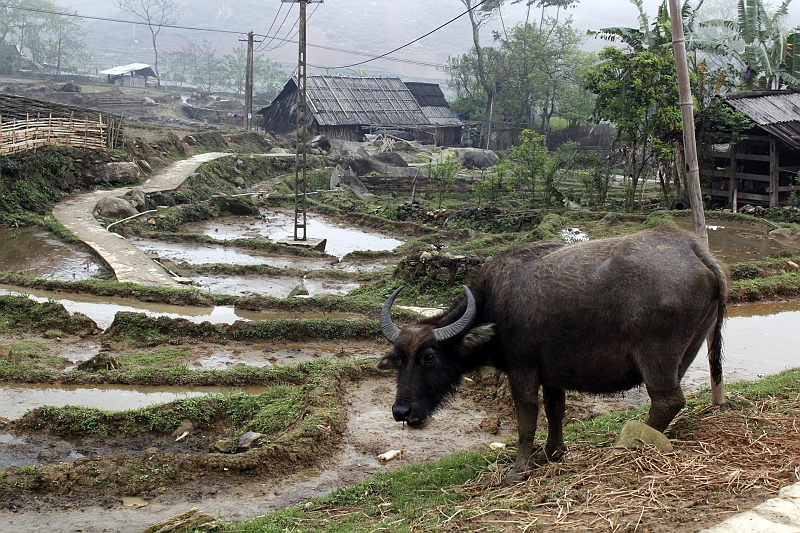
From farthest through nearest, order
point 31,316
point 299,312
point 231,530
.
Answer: point 299,312 → point 31,316 → point 231,530

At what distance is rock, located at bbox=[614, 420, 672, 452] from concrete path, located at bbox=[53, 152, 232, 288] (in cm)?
1100

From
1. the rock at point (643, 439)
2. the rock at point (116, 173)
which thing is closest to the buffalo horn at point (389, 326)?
the rock at point (643, 439)

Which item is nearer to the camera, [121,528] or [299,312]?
[121,528]

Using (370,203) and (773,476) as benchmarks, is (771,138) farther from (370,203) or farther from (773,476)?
(773,476)

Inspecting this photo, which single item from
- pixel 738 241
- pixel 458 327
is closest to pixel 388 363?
pixel 458 327

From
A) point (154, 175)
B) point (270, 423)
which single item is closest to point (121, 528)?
point (270, 423)

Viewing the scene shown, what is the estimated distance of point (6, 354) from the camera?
9906mm

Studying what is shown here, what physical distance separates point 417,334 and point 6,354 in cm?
689

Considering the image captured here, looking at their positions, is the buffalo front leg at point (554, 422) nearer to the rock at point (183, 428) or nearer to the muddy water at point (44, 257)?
the rock at point (183, 428)

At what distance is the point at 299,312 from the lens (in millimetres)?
12945

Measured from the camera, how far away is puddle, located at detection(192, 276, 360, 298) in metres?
15.0

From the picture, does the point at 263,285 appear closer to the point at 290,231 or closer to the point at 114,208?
the point at 290,231

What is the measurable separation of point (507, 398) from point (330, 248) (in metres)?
12.6

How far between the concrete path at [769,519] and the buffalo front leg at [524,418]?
1.89 meters
